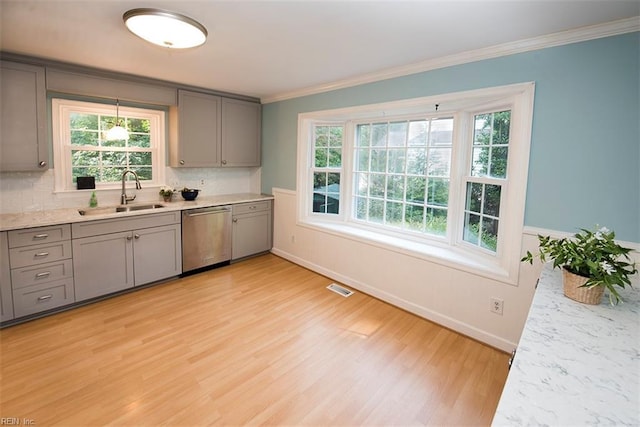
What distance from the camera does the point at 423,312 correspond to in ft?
10.1

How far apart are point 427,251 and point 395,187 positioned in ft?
2.96

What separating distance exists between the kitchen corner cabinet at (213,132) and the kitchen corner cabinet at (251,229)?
26.7 inches

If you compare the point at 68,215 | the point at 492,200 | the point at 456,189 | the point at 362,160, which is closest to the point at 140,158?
the point at 68,215

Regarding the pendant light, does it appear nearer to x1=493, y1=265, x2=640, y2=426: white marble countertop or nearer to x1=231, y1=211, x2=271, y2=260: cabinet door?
x1=231, y1=211, x2=271, y2=260: cabinet door

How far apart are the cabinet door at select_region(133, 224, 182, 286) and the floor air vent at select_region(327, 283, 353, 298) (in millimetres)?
1812

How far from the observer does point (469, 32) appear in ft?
7.29

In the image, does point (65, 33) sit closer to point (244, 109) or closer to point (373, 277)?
point (244, 109)

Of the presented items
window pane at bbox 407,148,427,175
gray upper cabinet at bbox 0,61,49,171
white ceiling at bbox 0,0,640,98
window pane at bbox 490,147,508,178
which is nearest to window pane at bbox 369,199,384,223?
window pane at bbox 407,148,427,175

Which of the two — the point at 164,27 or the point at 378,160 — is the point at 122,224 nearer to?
the point at 164,27

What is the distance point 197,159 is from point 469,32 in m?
3.38

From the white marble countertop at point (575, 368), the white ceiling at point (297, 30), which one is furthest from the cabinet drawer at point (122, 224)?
the white marble countertop at point (575, 368)

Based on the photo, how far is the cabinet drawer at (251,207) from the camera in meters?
4.40

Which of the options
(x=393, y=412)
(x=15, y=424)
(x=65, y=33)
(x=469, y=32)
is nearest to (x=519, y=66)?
(x=469, y=32)

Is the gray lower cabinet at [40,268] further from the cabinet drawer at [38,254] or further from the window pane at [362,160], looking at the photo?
the window pane at [362,160]
